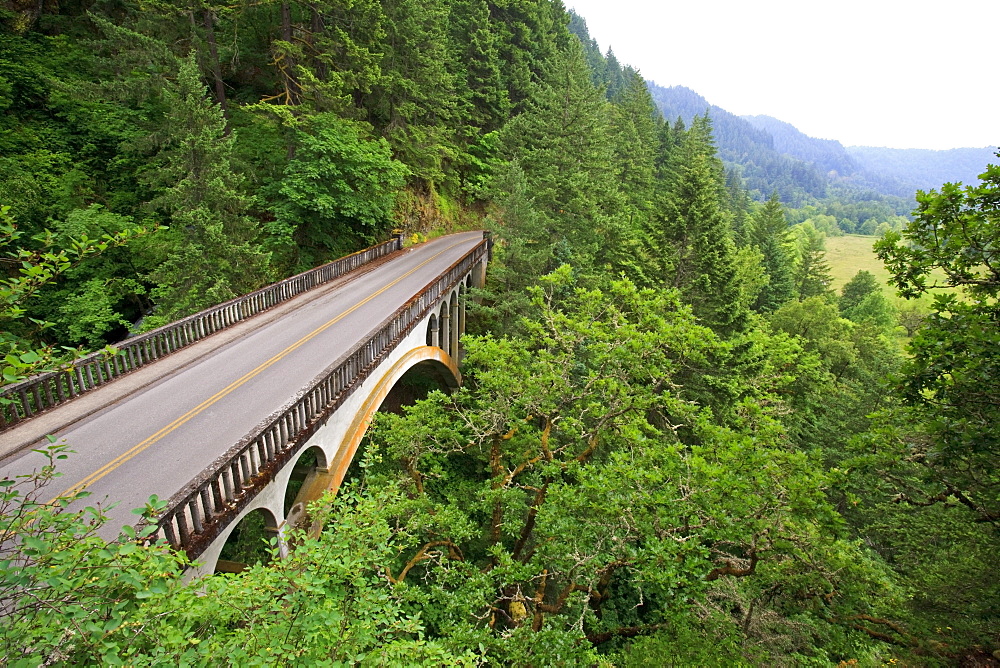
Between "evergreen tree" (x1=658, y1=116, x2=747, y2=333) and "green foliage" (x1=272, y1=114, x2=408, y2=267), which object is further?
"evergreen tree" (x1=658, y1=116, x2=747, y2=333)

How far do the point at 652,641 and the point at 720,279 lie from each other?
16.8m

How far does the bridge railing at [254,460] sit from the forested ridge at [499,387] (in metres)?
1.26

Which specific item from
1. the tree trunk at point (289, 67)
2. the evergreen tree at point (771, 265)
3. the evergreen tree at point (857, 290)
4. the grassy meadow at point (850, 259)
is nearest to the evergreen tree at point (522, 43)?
the tree trunk at point (289, 67)

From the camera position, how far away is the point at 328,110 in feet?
72.9

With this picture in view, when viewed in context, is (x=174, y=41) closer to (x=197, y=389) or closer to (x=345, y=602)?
(x=197, y=389)

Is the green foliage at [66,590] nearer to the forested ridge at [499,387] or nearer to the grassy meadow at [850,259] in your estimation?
the forested ridge at [499,387]

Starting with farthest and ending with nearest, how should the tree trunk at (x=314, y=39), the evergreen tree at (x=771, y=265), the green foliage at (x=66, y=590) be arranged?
the evergreen tree at (x=771, y=265) → the tree trunk at (x=314, y=39) → the green foliage at (x=66, y=590)

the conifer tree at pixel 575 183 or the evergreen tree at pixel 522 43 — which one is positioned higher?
the evergreen tree at pixel 522 43

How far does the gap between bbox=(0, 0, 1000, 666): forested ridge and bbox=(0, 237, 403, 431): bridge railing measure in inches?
63.8

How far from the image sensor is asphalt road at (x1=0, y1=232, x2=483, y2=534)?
810cm

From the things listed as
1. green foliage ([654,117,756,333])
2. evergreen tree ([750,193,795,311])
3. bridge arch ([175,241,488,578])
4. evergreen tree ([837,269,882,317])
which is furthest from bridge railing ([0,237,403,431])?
evergreen tree ([837,269,882,317])

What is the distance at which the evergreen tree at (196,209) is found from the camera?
16.8m

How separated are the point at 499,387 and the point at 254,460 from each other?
21.1 ft

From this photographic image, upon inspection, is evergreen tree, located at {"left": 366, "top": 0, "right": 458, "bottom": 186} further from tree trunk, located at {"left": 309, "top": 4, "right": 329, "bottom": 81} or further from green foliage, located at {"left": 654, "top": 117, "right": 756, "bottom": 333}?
green foliage, located at {"left": 654, "top": 117, "right": 756, "bottom": 333}
